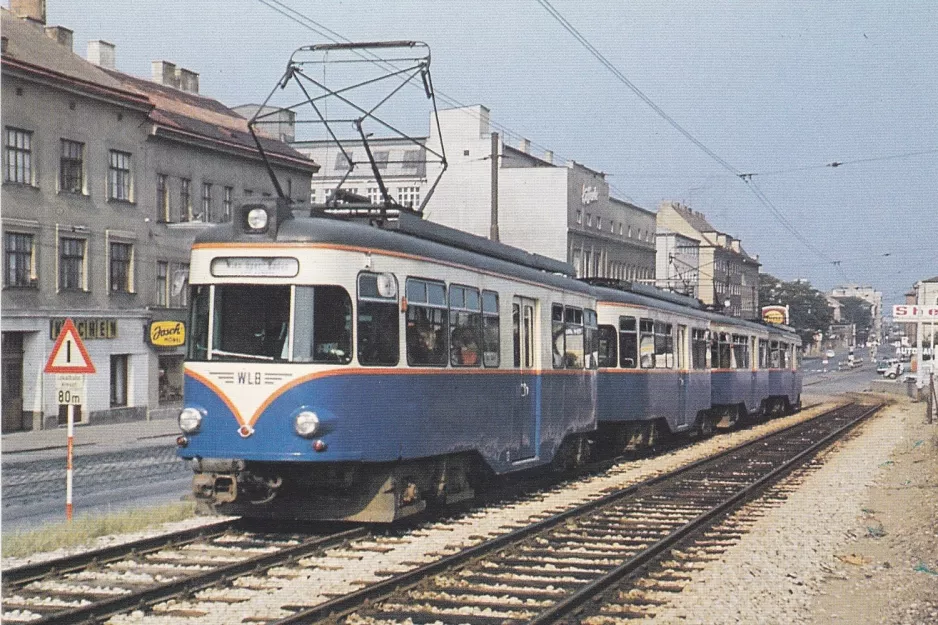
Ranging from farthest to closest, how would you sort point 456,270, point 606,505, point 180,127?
point 180,127
point 606,505
point 456,270

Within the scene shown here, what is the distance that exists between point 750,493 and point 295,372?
26.0 ft

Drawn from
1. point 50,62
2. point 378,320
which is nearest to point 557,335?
point 378,320

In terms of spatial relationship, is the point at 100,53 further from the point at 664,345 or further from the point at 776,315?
the point at 776,315

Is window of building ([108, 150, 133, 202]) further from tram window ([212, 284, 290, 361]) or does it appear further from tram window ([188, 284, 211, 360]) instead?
tram window ([212, 284, 290, 361])

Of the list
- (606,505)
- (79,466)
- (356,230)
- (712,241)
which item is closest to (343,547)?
(356,230)

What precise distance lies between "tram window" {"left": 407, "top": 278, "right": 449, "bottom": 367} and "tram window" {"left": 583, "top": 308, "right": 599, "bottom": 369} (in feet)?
18.7

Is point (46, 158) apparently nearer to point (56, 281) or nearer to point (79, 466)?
point (56, 281)

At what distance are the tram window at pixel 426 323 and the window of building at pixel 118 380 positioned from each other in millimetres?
28429

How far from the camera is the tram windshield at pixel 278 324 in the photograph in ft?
37.1

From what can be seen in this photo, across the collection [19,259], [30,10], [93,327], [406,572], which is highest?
[30,10]

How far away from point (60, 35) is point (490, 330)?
30195mm

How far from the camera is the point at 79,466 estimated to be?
80.8ft

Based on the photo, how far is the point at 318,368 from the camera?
11.2 meters

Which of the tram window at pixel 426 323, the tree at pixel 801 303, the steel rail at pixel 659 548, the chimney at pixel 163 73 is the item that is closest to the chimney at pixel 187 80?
the chimney at pixel 163 73
